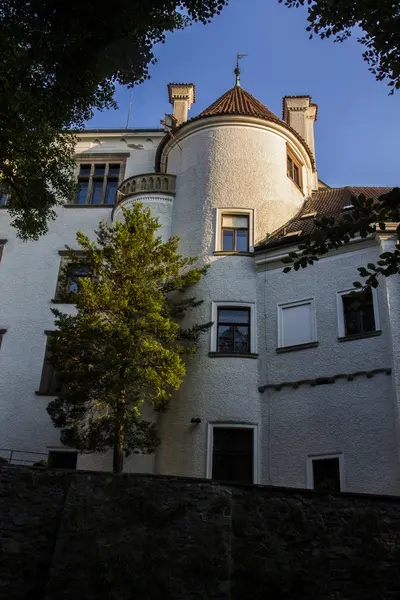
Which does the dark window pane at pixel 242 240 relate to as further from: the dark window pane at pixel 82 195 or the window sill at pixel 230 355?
the dark window pane at pixel 82 195

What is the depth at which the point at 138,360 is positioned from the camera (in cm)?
1627

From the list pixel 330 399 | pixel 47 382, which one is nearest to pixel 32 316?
pixel 47 382

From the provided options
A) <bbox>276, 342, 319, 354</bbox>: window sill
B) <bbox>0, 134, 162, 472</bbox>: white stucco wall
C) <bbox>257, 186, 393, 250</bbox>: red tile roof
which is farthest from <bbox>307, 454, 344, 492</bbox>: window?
Result: <bbox>257, 186, 393, 250</bbox>: red tile roof

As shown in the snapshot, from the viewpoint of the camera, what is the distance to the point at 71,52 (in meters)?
12.1

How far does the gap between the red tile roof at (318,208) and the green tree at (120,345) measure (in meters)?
3.75

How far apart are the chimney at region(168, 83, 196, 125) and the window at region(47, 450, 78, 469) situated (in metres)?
14.7

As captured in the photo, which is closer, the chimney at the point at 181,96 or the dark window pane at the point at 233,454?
the dark window pane at the point at 233,454

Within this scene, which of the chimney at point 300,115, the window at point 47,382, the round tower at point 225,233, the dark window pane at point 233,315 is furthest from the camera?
the chimney at point 300,115

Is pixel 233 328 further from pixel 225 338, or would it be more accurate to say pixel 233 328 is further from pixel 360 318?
pixel 360 318

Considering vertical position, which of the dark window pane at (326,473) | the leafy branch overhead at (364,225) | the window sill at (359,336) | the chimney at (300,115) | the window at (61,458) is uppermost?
the chimney at (300,115)

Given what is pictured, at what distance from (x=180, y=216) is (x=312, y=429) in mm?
8592

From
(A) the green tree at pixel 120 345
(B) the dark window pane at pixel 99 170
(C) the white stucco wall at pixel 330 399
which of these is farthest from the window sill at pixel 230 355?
(B) the dark window pane at pixel 99 170

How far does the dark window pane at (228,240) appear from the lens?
2080 cm

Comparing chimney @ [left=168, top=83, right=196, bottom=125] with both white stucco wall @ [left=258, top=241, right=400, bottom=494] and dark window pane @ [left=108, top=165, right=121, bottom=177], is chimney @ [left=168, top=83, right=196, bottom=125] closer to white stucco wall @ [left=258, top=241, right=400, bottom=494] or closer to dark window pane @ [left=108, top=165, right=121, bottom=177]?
dark window pane @ [left=108, top=165, right=121, bottom=177]
